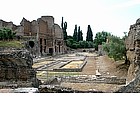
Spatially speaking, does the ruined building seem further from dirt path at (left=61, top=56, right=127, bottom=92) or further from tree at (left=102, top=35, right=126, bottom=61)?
tree at (left=102, top=35, right=126, bottom=61)

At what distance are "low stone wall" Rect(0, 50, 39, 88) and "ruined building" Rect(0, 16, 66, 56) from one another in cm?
70

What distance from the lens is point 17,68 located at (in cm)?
545

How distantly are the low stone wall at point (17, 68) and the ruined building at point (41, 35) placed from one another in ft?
2.30

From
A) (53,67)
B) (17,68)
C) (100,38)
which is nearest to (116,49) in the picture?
(53,67)

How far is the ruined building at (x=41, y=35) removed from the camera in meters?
5.92

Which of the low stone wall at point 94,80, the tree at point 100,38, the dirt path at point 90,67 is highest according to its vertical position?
the tree at point 100,38

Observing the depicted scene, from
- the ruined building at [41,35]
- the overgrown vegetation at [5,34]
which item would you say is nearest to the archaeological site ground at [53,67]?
the ruined building at [41,35]

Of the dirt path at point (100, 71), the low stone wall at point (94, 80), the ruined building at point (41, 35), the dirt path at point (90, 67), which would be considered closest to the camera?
the ruined building at point (41, 35)

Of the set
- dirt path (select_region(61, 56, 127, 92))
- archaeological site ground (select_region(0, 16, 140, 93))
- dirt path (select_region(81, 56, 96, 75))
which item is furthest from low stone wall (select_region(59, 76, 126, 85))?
dirt path (select_region(81, 56, 96, 75))

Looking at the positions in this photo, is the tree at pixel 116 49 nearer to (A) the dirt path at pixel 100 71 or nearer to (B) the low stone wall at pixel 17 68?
(A) the dirt path at pixel 100 71
